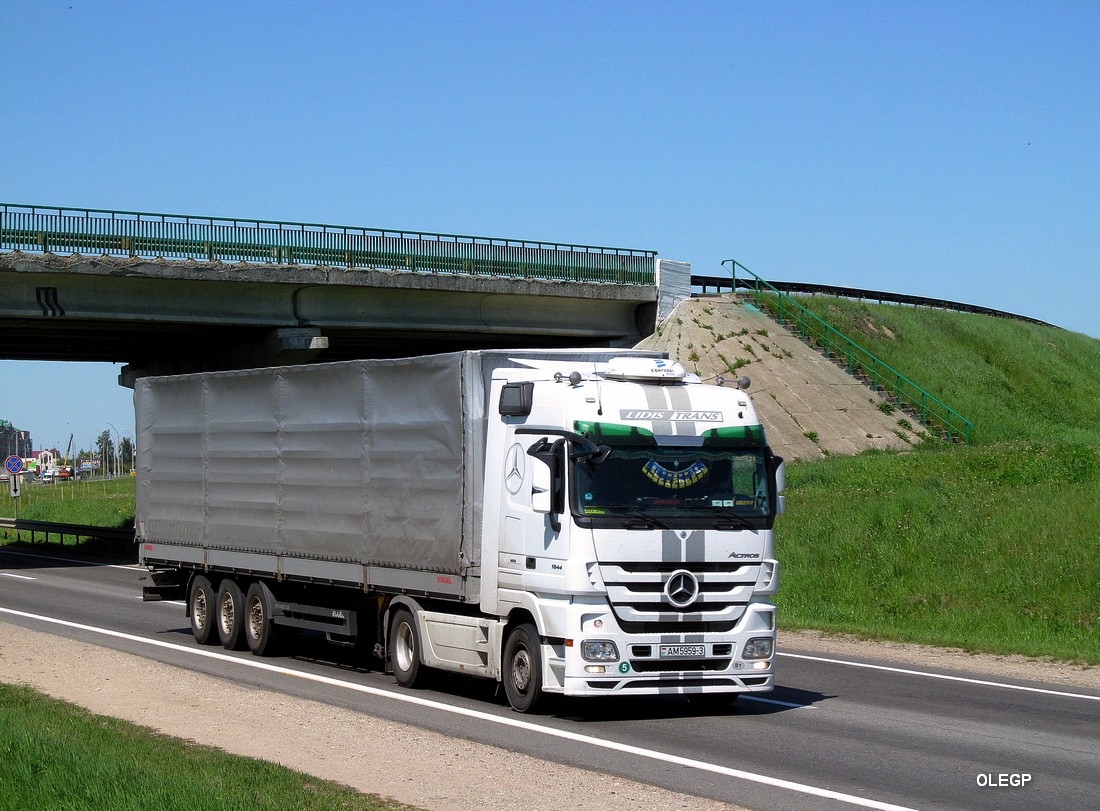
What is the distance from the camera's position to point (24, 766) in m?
8.46

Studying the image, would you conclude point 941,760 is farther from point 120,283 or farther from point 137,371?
point 137,371

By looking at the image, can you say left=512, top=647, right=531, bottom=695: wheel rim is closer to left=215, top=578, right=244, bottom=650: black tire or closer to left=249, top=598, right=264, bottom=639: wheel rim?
left=249, top=598, right=264, bottom=639: wheel rim

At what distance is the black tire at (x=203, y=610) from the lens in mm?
17922

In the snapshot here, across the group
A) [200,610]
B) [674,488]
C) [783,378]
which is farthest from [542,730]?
[783,378]

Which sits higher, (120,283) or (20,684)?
(120,283)

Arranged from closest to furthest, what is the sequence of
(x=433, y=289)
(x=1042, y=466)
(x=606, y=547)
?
(x=606, y=547) → (x=1042, y=466) → (x=433, y=289)

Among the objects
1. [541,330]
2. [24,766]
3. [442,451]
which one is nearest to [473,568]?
[442,451]

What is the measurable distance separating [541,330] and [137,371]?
15.0m

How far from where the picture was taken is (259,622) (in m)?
16.8

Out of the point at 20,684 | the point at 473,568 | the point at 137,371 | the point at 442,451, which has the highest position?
the point at 137,371

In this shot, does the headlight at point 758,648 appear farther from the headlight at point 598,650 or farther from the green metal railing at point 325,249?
the green metal railing at point 325,249

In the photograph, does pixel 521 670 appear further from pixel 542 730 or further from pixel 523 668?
pixel 542 730

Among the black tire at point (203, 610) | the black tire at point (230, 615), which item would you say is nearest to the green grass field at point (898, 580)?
the black tire at point (230, 615)

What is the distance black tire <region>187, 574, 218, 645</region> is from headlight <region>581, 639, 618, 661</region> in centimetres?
814
